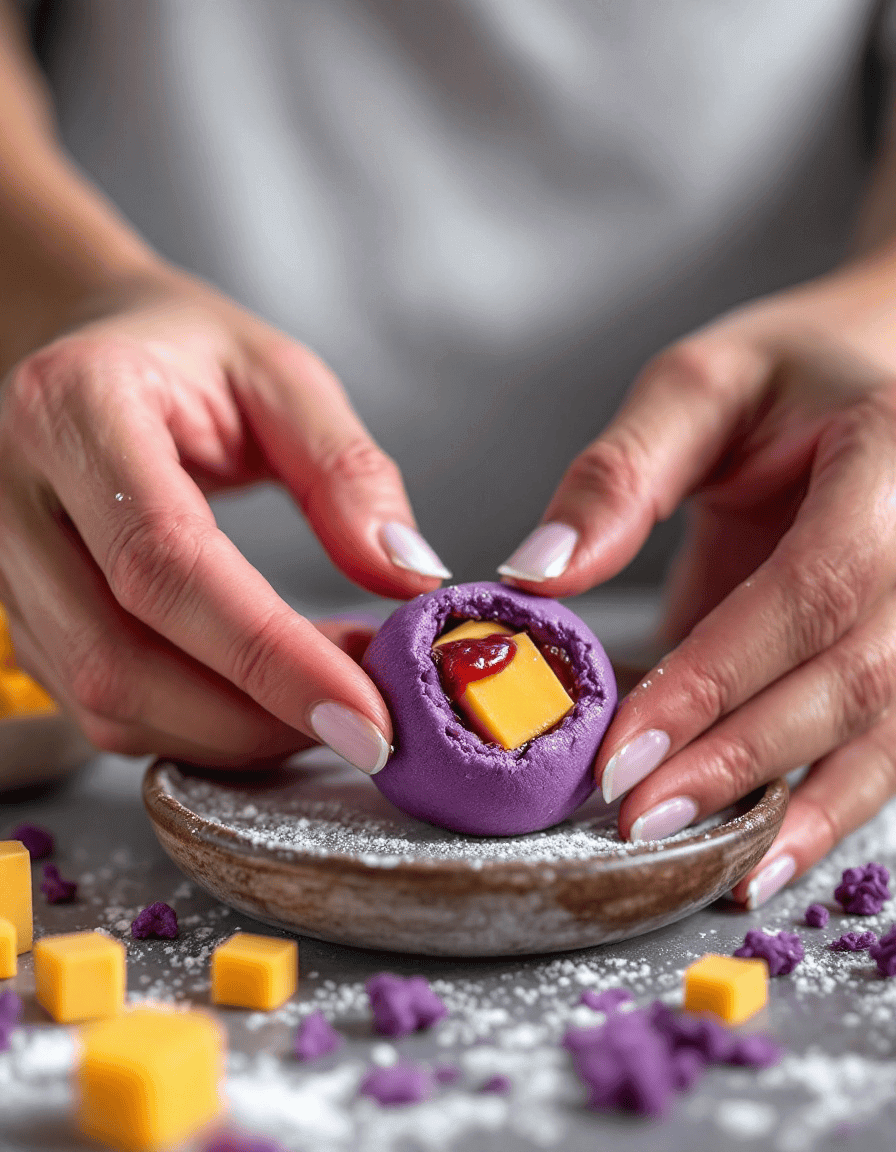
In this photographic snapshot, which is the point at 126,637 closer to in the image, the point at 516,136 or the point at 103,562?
the point at 103,562

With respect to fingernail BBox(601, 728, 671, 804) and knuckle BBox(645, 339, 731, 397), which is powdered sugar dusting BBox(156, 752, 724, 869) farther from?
knuckle BBox(645, 339, 731, 397)

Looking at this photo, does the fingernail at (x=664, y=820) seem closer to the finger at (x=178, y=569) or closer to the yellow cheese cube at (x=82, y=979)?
the finger at (x=178, y=569)

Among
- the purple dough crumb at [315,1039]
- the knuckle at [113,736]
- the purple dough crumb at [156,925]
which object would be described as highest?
the purple dough crumb at [315,1039]

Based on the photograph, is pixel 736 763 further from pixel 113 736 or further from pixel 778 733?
pixel 113 736

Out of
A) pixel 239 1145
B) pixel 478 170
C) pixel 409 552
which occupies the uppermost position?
pixel 478 170

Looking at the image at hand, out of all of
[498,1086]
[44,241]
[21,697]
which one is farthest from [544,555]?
[44,241]

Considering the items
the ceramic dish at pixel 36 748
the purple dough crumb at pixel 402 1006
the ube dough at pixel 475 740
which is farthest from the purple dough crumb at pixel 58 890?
the purple dough crumb at pixel 402 1006

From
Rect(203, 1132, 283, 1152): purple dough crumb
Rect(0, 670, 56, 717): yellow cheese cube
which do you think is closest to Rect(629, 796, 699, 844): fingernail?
Rect(203, 1132, 283, 1152): purple dough crumb

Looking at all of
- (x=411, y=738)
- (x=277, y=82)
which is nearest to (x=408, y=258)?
(x=277, y=82)
